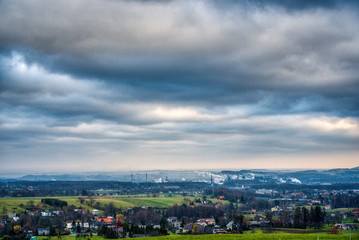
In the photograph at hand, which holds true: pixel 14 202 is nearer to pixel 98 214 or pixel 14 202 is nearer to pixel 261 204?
pixel 98 214

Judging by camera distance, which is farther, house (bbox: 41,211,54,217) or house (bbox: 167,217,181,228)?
house (bbox: 41,211,54,217)

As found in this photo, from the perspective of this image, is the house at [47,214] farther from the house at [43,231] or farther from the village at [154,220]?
the house at [43,231]

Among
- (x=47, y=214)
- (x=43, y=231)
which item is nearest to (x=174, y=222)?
(x=43, y=231)

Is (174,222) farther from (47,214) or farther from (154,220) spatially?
(47,214)

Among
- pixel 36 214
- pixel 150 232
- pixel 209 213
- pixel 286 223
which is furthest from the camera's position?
pixel 209 213

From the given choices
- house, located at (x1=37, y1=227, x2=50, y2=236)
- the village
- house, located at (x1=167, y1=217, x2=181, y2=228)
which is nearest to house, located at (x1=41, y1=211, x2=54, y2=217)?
the village

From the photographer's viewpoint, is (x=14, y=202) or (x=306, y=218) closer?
A: (x=306, y=218)

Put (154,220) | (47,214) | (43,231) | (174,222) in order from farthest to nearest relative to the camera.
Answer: (47,214) → (154,220) → (174,222) → (43,231)

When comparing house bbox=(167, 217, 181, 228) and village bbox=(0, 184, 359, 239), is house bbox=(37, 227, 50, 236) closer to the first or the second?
village bbox=(0, 184, 359, 239)

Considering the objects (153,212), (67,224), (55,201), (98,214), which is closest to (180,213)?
(153,212)

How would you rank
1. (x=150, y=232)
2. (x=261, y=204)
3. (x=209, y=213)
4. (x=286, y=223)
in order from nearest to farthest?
(x=150, y=232), (x=286, y=223), (x=209, y=213), (x=261, y=204)
